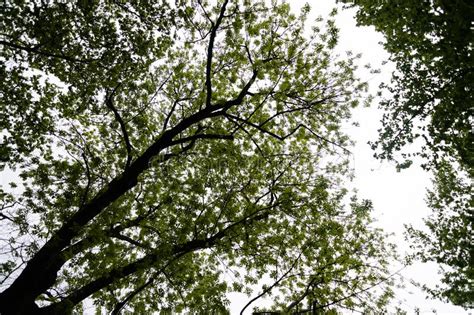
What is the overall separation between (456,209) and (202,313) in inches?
521

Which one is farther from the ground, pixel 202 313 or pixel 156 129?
pixel 156 129

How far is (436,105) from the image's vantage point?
729 centimetres

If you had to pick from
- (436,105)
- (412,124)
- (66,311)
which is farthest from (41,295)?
(436,105)

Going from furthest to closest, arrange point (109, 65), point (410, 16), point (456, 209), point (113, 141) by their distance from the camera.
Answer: point (456, 209), point (113, 141), point (109, 65), point (410, 16)

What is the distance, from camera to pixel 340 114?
11438 millimetres

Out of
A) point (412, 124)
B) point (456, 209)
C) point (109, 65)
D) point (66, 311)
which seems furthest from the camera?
point (456, 209)

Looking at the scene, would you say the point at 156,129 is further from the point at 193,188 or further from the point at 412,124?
the point at 412,124

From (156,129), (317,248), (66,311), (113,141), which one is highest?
(156,129)

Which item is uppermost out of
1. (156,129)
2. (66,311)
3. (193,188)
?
(156,129)

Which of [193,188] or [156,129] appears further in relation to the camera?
[156,129]

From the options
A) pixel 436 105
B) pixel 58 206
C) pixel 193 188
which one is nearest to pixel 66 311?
pixel 58 206

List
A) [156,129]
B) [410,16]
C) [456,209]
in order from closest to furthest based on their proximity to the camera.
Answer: [410,16] → [156,129] → [456,209]

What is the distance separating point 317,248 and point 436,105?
18.3 ft

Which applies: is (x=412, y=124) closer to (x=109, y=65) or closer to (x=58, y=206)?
(x=109, y=65)
